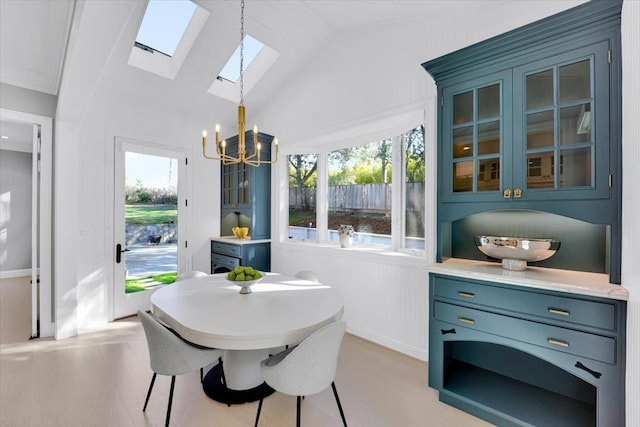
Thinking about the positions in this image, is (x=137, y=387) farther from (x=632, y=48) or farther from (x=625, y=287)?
(x=632, y=48)

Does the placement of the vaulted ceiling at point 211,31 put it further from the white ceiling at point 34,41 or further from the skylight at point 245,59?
the skylight at point 245,59

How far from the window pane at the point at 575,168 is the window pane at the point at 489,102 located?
489 mm

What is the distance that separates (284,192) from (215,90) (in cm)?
166

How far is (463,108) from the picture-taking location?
2.11 metres

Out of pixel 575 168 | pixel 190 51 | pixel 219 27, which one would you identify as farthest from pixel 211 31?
pixel 575 168

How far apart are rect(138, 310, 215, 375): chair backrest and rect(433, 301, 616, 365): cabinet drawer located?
167 centimetres

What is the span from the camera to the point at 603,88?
5.12 ft

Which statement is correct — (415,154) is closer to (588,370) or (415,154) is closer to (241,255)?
(588,370)

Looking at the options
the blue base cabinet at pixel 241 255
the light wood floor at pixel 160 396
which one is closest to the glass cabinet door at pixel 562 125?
the light wood floor at pixel 160 396

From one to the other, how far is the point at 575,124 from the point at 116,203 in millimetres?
4440

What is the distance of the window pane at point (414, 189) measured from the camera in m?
2.90

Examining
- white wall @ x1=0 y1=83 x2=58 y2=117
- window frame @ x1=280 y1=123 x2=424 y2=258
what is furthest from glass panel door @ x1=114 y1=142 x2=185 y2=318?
window frame @ x1=280 y1=123 x2=424 y2=258

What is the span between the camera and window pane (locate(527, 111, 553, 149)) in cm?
176

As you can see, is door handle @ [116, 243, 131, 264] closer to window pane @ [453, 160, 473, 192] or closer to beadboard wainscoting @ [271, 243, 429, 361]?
beadboard wainscoting @ [271, 243, 429, 361]
